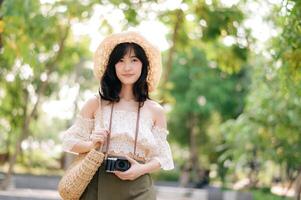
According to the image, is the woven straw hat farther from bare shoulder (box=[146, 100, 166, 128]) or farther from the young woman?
bare shoulder (box=[146, 100, 166, 128])

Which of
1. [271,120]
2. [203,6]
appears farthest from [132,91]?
[271,120]

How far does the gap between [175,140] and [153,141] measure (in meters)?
32.6

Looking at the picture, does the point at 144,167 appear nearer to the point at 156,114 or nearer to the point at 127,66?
the point at 156,114

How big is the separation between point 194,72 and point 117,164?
94.6ft

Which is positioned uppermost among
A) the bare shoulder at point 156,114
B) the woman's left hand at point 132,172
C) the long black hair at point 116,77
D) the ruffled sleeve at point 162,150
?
the long black hair at point 116,77

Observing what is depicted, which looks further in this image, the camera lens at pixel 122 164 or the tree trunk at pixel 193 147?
the tree trunk at pixel 193 147

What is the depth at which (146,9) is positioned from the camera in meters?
11.7

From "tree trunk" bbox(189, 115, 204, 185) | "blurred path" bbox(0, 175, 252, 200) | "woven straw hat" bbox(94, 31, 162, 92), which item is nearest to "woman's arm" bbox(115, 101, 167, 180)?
"woven straw hat" bbox(94, 31, 162, 92)

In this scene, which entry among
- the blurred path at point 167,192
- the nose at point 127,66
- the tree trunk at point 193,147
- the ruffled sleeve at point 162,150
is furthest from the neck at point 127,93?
the tree trunk at point 193,147

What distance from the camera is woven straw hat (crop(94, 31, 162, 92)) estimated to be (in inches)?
153

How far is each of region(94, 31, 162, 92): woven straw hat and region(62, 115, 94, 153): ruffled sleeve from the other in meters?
0.28

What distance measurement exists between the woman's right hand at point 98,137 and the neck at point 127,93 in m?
0.28

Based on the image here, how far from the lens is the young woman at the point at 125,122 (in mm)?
3600

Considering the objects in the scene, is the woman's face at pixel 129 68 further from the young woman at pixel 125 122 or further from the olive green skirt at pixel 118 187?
the olive green skirt at pixel 118 187
